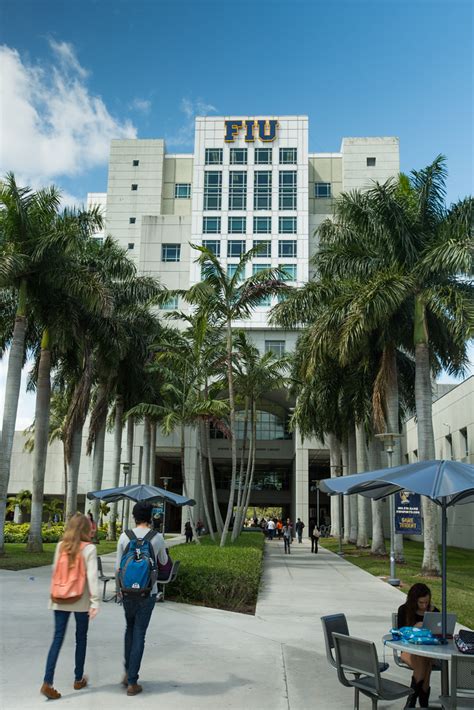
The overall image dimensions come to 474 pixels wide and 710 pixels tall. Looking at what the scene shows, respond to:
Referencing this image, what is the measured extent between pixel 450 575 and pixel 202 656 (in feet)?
49.1

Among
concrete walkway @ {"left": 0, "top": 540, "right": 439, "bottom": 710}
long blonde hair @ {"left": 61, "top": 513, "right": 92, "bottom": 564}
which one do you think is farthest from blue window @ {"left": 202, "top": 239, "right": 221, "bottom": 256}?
long blonde hair @ {"left": 61, "top": 513, "right": 92, "bottom": 564}

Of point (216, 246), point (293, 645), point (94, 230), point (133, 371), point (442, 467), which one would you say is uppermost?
point (216, 246)

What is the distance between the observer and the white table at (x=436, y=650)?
595 centimetres

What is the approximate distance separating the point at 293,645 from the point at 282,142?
55.2 metres

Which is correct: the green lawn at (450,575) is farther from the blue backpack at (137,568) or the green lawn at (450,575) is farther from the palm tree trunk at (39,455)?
the palm tree trunk at (39,455)

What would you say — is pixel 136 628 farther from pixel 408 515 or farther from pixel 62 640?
pixel 408 515

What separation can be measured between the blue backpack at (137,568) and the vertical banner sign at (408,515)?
47.9 ft

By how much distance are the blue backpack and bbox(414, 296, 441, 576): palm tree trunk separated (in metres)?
14.1

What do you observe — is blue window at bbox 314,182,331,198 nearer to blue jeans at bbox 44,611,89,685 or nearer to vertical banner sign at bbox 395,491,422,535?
vertical banner sign at bbox 395,491,422,535

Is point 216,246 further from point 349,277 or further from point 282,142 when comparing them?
point 349,277

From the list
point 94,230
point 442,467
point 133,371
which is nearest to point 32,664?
point 442,467

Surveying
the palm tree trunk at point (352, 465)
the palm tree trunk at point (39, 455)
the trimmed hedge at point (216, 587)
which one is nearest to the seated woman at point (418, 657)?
the trimmed hedge at point (216, 587)

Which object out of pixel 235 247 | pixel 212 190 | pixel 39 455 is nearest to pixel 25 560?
pixel 39 455

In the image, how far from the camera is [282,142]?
195 ft
